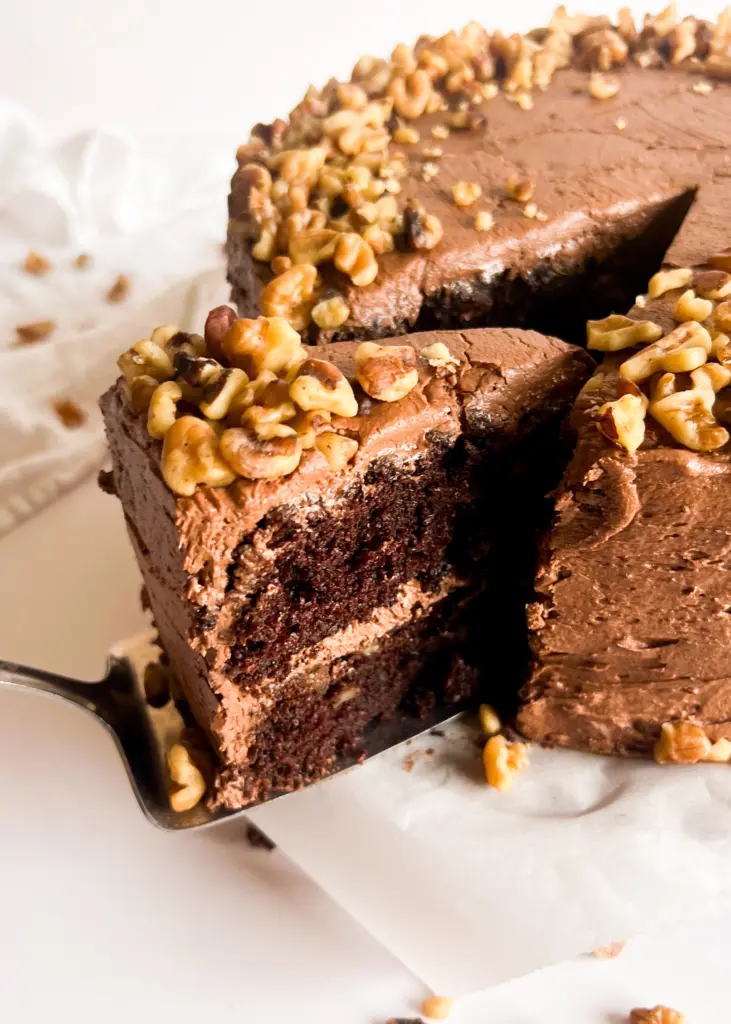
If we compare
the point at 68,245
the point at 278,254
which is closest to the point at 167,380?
the point at 278,254

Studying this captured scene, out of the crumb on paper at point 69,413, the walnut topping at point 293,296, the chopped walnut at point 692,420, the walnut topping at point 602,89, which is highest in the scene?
the walnut topping at point 602,89

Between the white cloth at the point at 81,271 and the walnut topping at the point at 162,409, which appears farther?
the white cloth at the point at 81,271

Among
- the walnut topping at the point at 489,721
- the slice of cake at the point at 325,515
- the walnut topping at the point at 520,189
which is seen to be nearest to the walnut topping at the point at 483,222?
the walnut topping at the point at 520,189

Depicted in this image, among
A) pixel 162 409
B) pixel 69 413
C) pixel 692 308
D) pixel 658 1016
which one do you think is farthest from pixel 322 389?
pixel 69 413

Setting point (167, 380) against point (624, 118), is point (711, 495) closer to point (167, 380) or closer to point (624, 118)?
point (167, 380)

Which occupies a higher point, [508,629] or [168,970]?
[508,629]

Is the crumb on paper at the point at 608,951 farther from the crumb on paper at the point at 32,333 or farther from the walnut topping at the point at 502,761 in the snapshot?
the crumb on paper at the point at 32,333

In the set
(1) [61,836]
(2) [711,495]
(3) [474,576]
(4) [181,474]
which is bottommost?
(1) [61,836]
